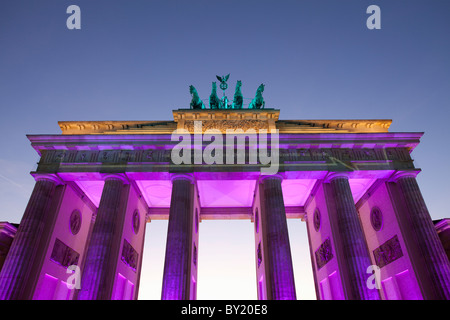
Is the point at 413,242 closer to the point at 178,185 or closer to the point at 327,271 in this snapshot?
the point at 327,271

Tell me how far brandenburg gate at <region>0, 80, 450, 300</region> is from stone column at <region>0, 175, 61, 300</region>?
0.06m

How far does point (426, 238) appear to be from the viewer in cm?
1672

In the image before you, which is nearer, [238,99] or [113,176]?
[113,176]

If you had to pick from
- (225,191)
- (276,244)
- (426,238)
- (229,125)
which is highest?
(229,125)

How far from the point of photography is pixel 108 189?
59.3 ft

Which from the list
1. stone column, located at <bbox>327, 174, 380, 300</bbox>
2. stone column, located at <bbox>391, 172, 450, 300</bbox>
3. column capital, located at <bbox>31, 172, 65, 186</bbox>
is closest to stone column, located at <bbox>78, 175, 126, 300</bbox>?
column capital, located at <bbox>31, 172, 65, 186</bbox>

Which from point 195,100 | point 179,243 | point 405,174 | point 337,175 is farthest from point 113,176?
point 405,174

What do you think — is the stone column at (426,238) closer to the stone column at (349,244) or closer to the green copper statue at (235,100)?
the stone column at (349,244)

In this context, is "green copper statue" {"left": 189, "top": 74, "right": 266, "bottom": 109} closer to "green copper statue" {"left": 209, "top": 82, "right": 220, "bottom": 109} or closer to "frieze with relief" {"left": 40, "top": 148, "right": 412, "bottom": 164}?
"green copper statue" {"left": 209, "top": 82, "right": 220, "bottom": 109}

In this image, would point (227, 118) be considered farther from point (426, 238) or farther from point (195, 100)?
point (426, 238)

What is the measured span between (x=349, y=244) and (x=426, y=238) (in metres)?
4.70
